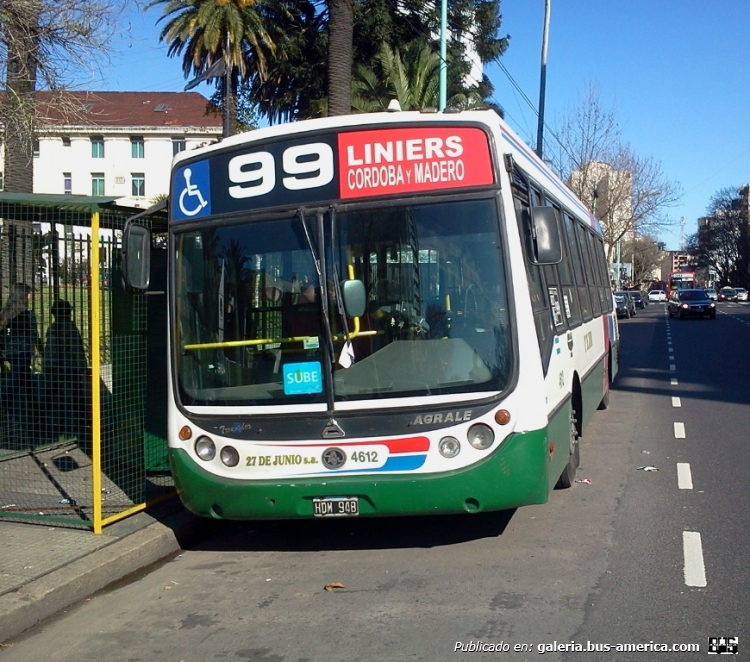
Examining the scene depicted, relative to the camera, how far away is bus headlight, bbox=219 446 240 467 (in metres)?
6.43

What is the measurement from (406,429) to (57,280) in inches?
167

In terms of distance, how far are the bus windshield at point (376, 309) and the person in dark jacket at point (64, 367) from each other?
9.13 feet

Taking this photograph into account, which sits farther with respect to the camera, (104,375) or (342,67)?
(342,67)

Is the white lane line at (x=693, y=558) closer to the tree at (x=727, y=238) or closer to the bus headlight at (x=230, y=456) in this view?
the bus headlight at (x=230, y=456)

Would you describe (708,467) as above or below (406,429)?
below

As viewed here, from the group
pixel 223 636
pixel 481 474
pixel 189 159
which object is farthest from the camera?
pixel 189 159

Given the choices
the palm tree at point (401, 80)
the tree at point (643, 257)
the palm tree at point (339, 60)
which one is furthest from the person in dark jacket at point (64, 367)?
the tree at point (643, 257)

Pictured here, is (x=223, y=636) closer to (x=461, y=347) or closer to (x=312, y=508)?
(x=312, y=508)

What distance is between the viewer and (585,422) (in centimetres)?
949

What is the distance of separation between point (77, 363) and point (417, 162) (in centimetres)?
436

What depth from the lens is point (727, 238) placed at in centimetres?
12644

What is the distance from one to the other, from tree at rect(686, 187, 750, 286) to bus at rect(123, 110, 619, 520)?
11893 centimetres

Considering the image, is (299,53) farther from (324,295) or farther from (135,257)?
(324,295)

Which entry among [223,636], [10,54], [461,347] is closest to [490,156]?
[461,347]
